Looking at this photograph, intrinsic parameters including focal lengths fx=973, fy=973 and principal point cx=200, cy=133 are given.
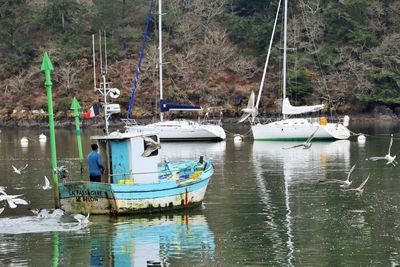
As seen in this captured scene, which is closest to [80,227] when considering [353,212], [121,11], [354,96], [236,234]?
[236,234]

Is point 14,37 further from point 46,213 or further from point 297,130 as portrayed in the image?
point 46,213

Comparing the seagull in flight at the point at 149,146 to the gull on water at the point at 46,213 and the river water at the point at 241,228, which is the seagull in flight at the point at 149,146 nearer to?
the river water at the point at 241,228

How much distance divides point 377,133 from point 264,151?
1407 centimetres

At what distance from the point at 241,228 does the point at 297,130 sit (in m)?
38.3

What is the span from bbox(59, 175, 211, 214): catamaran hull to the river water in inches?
13.0

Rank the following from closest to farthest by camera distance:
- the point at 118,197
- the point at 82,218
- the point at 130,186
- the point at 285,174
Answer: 1. the point at 82,218
2. the point at 130,186
3. the point at 118,197
4. the point at 285,174

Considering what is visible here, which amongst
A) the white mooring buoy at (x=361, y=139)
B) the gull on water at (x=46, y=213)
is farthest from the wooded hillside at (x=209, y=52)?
the gull on water at (x=46, y=213)

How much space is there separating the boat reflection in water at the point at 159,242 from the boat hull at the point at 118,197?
412 millimetres

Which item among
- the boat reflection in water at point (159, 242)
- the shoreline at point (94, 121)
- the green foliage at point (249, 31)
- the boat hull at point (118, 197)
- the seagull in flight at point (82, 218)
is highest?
the green foliage at point (249, 31)

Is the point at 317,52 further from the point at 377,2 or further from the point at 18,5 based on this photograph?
the point at 18,5

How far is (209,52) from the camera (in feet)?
306

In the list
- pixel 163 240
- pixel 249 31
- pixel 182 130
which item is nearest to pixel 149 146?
pixel 163 240

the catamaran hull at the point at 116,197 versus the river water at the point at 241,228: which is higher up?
the catamaran hull at the point at 116,197

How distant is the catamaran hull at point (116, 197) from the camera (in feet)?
99.3
